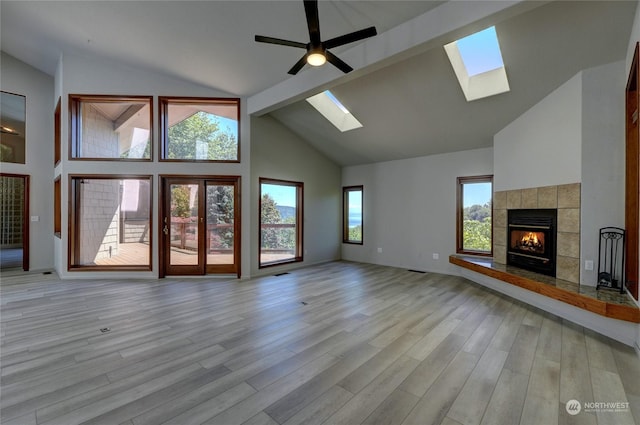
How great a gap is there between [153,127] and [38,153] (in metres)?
3.02

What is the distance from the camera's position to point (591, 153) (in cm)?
342

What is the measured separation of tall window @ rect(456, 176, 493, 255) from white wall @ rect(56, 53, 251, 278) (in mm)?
4345

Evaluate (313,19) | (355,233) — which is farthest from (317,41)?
(355,233)

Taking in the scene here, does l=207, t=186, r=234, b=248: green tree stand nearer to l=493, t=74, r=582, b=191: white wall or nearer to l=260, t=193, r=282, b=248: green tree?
l=260, t=193, r=282, b=248: green tree

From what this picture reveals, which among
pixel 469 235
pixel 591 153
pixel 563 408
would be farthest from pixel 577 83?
pixel 563 408

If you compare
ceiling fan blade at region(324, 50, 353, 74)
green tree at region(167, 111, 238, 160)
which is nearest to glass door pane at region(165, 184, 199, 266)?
green tree at region(167, 111, 238, 160)

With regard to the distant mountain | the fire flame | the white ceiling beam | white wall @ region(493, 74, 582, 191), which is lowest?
the fire flame

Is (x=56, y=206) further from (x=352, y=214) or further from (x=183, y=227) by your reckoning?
(x=352, y=214)

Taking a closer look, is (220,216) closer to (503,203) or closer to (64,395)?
(64,395)

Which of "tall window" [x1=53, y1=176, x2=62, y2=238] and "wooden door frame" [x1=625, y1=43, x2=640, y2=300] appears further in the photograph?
"tall window" [x1=53, y1=176, x2=62, y2=238]

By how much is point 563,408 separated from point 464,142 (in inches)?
183

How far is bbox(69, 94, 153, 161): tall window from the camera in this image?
5504 millimetres

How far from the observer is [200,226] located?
5570 millimetres

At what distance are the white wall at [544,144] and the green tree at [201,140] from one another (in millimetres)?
4975
